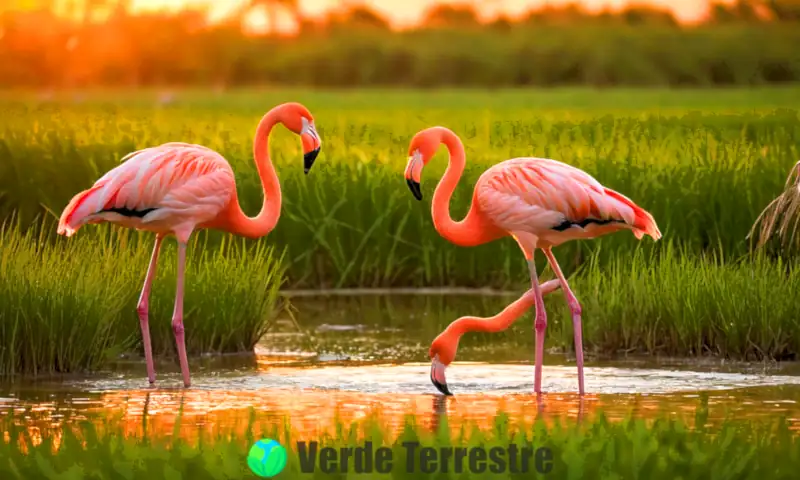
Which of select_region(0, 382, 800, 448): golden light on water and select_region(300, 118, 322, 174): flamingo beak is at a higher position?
select_region(300, 118, 322, 174): flamingo beak

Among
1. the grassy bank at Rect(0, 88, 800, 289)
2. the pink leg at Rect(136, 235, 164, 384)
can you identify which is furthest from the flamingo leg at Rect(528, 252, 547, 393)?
the grassy bank at Rect(0, 88, 800, 289)

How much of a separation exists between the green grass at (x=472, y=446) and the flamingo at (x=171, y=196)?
8.40 feet

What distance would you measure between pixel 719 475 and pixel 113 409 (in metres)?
3.43

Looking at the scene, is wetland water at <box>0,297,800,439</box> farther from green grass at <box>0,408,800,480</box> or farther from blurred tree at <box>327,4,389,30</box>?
blurred tree at <box>327,4,389,30</box>

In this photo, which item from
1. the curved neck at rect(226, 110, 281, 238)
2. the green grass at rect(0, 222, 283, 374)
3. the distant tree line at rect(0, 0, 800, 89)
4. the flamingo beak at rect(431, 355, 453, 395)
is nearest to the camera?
the flamingo beak at rect(431, 355, 453, 395)

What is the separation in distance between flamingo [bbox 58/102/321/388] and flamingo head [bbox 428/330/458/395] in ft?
4.38

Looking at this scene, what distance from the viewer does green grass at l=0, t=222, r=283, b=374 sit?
32.4 feet

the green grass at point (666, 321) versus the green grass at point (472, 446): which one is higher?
the green grass at point (666, 321)

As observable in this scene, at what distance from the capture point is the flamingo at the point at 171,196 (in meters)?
9.72

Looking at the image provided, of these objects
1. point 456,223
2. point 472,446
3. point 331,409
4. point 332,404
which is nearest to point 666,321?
point 456,223

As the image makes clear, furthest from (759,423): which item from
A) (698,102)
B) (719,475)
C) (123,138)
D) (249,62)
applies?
(249,62)

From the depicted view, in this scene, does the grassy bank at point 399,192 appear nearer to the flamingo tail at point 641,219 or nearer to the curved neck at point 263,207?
the curved neck at point 263,207

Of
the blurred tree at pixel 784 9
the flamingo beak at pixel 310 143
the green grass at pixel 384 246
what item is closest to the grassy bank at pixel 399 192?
the green grass at pixel 384 246

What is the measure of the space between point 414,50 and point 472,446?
239 feet
